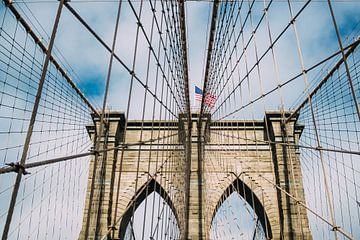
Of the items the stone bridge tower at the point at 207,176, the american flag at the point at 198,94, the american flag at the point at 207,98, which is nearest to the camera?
the stone bridge tower at the point at 207,176

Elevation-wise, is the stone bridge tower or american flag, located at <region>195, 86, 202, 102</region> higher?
american flag, located at <region>195, 86, 202, 102</region>

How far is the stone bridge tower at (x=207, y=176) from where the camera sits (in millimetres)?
10906

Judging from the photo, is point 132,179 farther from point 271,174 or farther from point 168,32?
point 168,32

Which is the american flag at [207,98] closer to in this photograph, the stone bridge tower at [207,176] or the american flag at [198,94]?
the american flag at [198,94]

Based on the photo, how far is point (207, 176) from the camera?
39.4 feet

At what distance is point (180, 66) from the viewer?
32.4 feet

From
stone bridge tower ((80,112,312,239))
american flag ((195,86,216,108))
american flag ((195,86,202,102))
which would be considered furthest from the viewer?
american flag ((195,86,202,102))

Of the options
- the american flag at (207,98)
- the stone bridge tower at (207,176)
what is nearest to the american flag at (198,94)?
the american flag at (207,98)

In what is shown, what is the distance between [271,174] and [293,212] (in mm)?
1668

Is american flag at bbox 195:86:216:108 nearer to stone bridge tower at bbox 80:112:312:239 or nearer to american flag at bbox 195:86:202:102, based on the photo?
american flag at bbox 195:86:202:102

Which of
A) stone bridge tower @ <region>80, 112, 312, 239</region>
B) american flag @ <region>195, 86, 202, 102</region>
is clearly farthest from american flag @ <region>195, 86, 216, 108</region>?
stone bridge tower @ <region>80, 112, 312, 239</region>

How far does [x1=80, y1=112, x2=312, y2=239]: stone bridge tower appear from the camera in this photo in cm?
1091

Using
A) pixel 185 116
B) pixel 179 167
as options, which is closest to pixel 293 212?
pixel 179 167

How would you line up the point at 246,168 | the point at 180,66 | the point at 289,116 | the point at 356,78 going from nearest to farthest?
1. the point at 356,78
2. the point at 180,66
3. the point at 289,116
4. the point at 246,168
